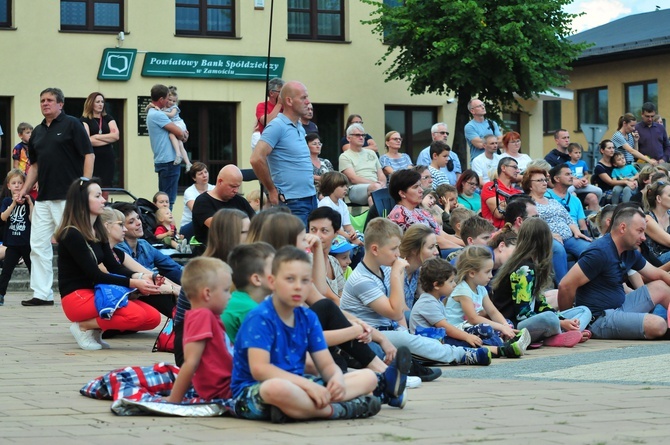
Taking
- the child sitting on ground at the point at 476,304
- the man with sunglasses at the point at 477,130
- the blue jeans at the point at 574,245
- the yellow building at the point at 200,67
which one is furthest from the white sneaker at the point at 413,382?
the yellow building at the point at 200,67

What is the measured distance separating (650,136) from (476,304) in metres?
15.5

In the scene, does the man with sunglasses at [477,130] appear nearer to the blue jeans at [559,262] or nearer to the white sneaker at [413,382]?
the blue jeans at [559,262]

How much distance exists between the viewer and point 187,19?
3039cm

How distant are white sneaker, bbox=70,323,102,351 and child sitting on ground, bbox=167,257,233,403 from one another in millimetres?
4004

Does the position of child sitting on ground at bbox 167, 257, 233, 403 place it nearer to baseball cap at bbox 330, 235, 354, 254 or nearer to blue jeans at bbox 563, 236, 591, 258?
baseball cap at bbox 330, 235, 354, 254

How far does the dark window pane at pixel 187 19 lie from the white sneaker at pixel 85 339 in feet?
63.7

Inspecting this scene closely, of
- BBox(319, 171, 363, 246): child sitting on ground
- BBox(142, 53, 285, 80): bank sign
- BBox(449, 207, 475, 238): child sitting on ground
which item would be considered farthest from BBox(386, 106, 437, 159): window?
BBox(319, 171, 363, 246): child sitting on ground

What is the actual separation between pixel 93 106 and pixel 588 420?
42.1 feet

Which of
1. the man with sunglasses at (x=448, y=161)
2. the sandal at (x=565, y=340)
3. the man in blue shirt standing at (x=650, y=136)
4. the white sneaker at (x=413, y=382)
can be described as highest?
the man in blue shirt standing at (x=650, y=136)

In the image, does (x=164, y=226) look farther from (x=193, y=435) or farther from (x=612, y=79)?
(x=612, y=79)

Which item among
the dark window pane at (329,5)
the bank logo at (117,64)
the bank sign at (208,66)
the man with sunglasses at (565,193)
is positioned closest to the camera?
the man with sunglasses at (565,193)

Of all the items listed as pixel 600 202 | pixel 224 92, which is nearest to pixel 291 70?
pixel 224 92

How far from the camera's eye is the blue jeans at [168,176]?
798 inches

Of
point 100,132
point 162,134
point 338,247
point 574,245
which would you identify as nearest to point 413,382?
point 338,247
